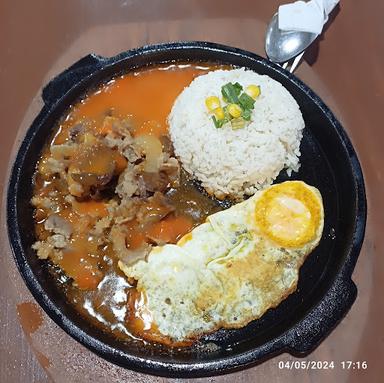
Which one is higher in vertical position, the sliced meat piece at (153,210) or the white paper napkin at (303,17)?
the white paper napkin at (303,17)

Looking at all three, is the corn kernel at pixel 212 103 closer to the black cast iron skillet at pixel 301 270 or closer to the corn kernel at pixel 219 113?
the corn kernel at pixel 219 113

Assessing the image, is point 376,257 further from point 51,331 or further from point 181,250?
point 51,331

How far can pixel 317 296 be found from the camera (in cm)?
216

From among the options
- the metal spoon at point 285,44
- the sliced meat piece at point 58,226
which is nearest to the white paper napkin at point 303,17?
the metal spoon at point 285,44

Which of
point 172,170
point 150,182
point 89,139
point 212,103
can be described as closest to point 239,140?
point 212,103

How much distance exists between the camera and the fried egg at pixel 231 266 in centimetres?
205

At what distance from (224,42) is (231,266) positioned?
141cm

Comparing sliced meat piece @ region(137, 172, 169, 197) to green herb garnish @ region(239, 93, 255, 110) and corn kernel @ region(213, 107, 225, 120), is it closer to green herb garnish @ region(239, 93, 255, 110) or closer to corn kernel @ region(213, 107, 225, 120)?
corn kernel @ region(213, 107, 225, 120)

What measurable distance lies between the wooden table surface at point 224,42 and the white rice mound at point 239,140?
1.58 ft

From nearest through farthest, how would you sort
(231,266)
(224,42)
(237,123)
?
(231,266) < (237,123) < (224,42)

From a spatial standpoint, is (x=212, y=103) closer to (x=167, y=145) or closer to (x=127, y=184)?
(x=167, y=145)

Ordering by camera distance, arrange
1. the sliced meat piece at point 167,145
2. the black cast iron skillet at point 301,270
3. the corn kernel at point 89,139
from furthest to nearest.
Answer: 1. the sliced meat piece at point 167,145
2. the corn kernel at point 89,139
3. the black cast iron skillet at point 301,270

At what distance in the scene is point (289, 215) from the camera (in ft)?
7.04

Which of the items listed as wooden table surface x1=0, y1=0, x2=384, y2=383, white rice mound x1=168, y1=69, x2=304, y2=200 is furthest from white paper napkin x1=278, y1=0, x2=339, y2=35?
white rice mound x1=168, y1=69, x2=304, y2=200
